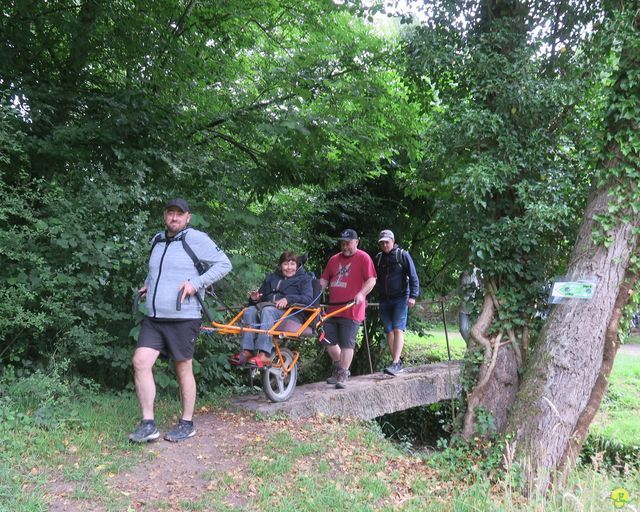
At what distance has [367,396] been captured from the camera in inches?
256

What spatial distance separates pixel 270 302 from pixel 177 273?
4.40 feet

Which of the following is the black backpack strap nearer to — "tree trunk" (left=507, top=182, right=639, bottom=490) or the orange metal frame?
the orange metal frame

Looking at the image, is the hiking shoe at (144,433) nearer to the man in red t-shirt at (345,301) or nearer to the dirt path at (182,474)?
the dirt path at (182,474)

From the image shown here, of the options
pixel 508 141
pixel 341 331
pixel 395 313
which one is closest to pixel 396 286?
pixel 395 313

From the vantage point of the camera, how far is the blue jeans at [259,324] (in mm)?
5320

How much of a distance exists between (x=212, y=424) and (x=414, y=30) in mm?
5374

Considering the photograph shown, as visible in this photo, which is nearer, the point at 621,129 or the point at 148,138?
the point at 621,129

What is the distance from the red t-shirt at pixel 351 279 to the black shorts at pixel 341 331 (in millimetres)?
79

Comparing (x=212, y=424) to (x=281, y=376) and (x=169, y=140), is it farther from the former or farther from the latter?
(x=169, y=140)

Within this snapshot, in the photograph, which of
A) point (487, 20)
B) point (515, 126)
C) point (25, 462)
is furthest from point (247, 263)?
point (487, 20)

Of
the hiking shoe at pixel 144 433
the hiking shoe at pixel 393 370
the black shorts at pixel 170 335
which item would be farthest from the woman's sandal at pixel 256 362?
the hiking shoe at pixel 393 370

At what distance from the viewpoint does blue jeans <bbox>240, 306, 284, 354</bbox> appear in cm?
532

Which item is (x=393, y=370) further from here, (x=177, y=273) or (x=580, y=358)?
(x=177, y=273)

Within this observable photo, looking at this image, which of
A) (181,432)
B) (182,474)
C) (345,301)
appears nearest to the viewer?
(182,474)
